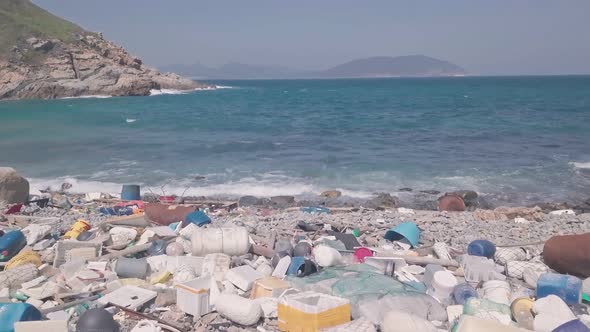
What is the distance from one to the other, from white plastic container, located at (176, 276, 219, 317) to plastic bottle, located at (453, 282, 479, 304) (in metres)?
2.87

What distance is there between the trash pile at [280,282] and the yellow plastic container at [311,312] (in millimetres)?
12

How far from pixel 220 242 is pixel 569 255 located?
4907 mm

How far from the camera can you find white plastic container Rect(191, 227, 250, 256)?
288 inches

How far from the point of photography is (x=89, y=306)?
589 cm

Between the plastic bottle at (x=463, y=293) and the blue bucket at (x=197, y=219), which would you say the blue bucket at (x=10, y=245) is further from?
the plastic bottle at (x=463, y=293)

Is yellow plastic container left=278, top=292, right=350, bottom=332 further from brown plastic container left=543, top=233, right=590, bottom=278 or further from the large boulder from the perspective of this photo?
the large boulder

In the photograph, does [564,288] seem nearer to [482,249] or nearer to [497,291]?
[497,291]

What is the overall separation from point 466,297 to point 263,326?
243 centimetres

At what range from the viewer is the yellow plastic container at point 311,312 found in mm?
5121

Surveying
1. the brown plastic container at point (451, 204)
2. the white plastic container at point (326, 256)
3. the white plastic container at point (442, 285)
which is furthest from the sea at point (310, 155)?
the white plastic container at point (442, 285)

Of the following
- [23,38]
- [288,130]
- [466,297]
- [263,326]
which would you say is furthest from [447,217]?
[23,38]

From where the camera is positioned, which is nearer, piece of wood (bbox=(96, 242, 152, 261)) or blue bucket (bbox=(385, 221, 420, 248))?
piece of wood (bbox=(96, 242, 152, 261))

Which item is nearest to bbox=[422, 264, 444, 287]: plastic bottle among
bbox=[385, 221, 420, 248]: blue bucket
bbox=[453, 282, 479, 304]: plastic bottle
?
bbox=[453, 282, 479, 304]: plastic bottle

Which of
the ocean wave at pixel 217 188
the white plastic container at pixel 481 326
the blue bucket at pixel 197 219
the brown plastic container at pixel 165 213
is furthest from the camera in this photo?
the ocean wave at pixel 217 188
